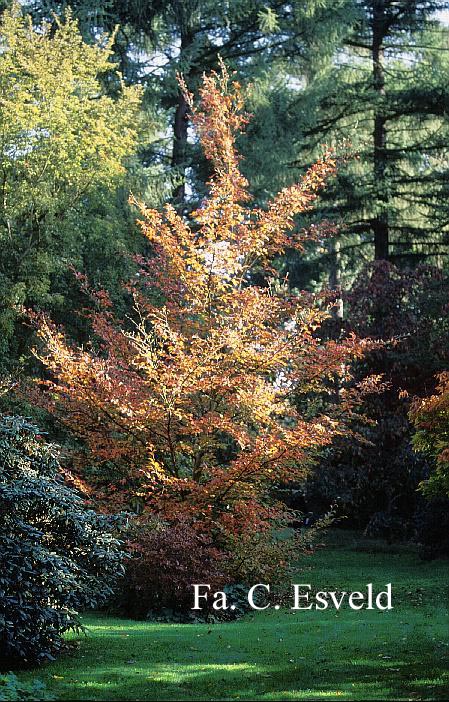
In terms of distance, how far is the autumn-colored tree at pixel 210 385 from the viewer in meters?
10.3

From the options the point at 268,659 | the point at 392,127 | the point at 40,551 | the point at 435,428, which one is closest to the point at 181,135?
the point at 392,127

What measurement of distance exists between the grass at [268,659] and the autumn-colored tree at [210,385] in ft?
5.00

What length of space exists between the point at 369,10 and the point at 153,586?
1969 cm

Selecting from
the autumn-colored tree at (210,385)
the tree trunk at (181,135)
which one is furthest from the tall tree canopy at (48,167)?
the tree trunk at (181,135)

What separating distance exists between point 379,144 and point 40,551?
65.3 feet

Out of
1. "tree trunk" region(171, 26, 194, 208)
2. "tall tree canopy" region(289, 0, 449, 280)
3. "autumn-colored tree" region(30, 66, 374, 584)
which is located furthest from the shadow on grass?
"tall tree canopy" region(289, 0, 449, 280)

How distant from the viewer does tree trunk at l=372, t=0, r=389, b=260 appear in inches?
936

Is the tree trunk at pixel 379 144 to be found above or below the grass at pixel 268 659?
above

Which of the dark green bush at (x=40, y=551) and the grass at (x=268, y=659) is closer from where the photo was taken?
the grass at (x=268, y=659)

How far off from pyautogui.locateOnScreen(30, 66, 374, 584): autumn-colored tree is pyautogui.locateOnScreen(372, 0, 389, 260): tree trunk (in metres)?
12.3

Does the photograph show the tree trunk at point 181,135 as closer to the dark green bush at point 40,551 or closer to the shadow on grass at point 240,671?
the dark green bush at point 40,551

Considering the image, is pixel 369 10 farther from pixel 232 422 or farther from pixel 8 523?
pixel 8 523

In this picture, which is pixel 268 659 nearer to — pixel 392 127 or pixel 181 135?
pixel 181 135

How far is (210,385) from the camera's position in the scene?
1049 cm
